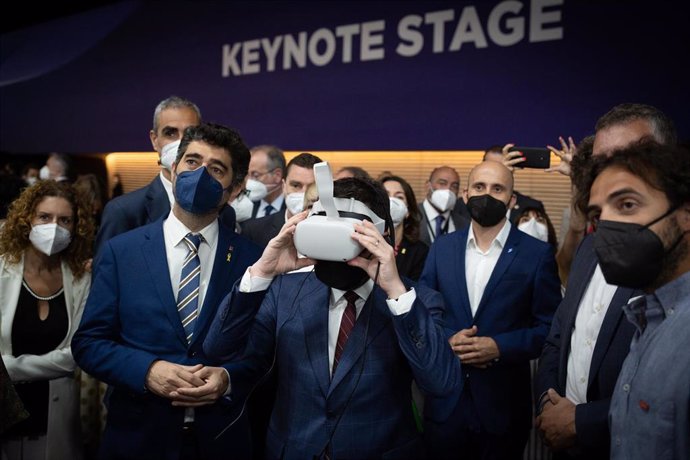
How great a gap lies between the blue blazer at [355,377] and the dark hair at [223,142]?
2.37 ft

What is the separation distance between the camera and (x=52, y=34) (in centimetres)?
973

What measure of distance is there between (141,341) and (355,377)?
2.68 feet

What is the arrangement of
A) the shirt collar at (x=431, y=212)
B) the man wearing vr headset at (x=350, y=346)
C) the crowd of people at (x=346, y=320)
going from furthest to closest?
the shirt collar at (x=431, y=212)
the man wearing vr headset at (x=350, y=346)
the crowd of people at (x=346, y=320)

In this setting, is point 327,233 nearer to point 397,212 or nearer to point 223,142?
point 223,142

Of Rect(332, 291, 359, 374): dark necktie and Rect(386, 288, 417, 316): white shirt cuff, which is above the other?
Rect(386, 288, 417, 316): white shirt cuff

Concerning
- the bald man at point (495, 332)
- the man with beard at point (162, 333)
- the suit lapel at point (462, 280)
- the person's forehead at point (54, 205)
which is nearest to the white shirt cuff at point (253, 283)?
the man with beard at point (162, 333)

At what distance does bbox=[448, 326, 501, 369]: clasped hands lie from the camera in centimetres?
250

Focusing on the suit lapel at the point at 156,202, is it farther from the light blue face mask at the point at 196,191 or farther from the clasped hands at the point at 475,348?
the clasped hands at the point at 475,348

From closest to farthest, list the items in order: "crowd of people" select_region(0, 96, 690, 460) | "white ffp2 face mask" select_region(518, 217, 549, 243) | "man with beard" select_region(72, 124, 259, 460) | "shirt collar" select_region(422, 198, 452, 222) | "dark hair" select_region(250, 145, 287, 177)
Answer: "crowd of people" select_region(0, 96, 690, 460) → "man with beard" select_region(72, 124, 259, 460) → "white ffp2 face mask" select_region(518, 217, 549, 243) → "dark hair" select_region(250, 145, 287, 177) → "shirt collar" select_region(422, 198, 452, 222)

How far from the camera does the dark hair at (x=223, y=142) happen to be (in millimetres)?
2201

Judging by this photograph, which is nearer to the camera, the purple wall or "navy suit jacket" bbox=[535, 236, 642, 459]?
"navy suit jacket" bbox=[535, 236, 642, 459]

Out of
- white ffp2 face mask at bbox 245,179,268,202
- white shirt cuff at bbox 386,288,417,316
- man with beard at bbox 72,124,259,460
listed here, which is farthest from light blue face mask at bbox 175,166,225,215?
white ffp2 face mask at bbox 245,179,268,202

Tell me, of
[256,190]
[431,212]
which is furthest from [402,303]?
[431,212]

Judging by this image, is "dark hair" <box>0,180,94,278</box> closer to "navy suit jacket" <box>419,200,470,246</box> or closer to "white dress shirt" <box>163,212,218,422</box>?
"white dress shirt" <box>163,212,218,422</box>
